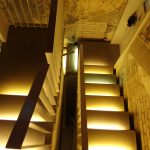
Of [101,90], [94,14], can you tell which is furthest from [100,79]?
[94,14]

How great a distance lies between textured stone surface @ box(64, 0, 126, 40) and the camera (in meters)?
4.34

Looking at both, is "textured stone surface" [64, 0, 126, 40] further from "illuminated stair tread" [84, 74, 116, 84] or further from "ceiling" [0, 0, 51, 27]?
"illuminated stair tread" [84, 74, 116, 84]

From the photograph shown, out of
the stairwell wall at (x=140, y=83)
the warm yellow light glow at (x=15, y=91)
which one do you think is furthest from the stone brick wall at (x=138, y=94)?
the warm yellow light glow at (x=15, y=91)

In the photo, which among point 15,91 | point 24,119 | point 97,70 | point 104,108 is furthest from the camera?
point 97,70

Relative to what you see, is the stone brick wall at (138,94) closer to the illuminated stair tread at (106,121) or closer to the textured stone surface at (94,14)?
the illuminated stair tread at (106,121)

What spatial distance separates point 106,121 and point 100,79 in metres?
1.27

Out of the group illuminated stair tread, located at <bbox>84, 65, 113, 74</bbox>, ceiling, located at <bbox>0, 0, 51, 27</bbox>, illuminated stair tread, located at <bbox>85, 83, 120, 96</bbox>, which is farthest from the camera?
illuminated stair tread, located at <bbox>84, 65, 113, 74</bbox>

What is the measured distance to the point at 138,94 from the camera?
2.96 metres

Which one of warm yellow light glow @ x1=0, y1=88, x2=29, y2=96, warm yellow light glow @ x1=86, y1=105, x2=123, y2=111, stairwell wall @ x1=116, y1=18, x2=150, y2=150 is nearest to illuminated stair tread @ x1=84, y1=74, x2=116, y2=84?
stairwell wall @ x1=116, y1=18, x2=150, y2=150

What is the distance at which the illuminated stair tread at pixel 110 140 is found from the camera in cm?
275

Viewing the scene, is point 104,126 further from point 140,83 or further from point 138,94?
point 140,83

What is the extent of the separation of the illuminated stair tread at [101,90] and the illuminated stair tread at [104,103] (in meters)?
0.31

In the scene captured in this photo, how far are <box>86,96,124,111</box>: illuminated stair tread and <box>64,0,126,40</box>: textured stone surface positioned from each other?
2.07 m

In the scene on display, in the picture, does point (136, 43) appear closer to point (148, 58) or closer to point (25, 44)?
point (148, 58)
